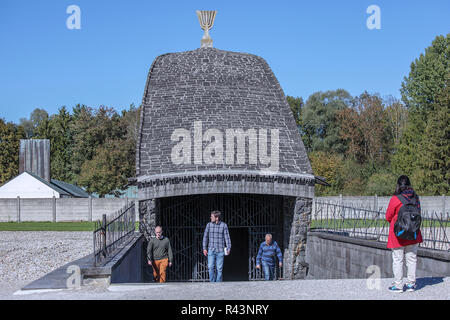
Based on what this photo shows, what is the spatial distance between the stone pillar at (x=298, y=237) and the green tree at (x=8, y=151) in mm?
46244

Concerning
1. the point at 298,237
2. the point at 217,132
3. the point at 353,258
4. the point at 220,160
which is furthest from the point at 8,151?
the point at 353,258

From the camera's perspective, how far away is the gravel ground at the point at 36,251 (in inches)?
613

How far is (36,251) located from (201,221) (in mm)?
5964

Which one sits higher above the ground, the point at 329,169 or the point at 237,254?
the point at 329,169

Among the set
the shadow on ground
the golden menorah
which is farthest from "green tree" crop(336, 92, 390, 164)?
the shadow on ground

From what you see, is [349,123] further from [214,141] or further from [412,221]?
[412,221]

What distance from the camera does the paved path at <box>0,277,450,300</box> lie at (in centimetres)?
774

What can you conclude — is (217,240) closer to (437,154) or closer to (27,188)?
(437,154)

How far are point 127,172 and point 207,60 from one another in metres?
26.4

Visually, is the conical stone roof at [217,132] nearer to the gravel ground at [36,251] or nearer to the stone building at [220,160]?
the stone building at [220,160]

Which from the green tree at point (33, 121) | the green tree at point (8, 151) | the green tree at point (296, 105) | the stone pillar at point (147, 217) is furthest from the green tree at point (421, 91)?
the green tree at point (33, 121)

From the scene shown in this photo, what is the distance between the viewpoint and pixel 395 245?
8227 millimetres

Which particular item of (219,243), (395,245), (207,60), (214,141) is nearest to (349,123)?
(207,60)

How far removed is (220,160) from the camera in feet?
57.5
